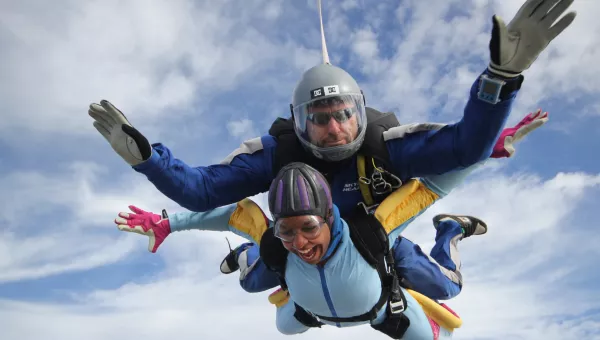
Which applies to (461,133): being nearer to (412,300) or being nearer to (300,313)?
(412,300)

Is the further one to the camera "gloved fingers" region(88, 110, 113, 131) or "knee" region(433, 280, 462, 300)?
"knee" region(433, 280, 462, 300)

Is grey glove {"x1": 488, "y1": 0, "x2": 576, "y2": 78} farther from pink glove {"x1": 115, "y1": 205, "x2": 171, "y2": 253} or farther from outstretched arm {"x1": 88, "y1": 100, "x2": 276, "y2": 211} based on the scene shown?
pink glove {"x1": 115, "y1": 205, "x2": 171, "y2": 253}

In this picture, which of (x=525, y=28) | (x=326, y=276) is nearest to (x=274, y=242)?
(x=326, y=276)

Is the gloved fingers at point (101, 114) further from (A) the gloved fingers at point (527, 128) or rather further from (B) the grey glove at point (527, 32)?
(A) the gloved fingers at point (527, 128)

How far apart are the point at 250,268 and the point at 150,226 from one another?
1.08 metres

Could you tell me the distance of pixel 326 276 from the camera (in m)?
3.62

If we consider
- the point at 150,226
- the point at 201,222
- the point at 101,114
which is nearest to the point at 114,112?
the point at 101,114

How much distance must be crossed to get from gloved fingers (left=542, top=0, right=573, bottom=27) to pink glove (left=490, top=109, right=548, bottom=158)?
106 centimetres

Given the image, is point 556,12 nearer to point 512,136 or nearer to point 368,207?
point 512,136

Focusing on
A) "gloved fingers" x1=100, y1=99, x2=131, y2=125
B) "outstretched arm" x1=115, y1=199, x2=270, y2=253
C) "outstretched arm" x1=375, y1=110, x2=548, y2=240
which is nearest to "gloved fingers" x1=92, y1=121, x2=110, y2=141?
"gloved fingers" x1=100, y1=99, x2=131, y2=125

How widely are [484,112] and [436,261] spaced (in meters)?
1.96

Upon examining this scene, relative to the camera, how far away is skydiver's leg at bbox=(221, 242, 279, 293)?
4512mm

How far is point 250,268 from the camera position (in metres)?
4.65

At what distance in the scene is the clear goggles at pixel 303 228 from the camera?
131 inches
